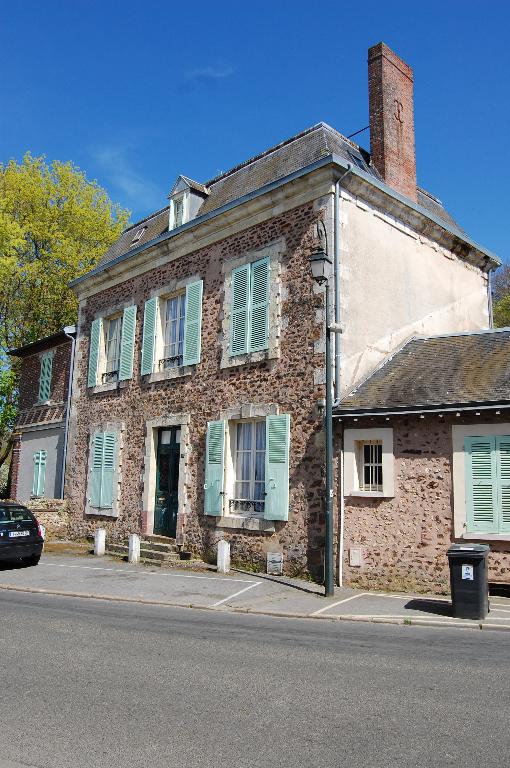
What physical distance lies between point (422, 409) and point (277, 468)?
3.08 meters

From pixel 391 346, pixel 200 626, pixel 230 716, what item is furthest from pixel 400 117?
pixel 230 716

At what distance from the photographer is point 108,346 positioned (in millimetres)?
18328

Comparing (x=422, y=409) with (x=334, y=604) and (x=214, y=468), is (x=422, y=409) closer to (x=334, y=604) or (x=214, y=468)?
(x=334, y=604)

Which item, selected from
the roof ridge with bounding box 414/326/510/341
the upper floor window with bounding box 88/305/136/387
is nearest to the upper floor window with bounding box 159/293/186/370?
the upper floor window with bounding box 88/305/136/387

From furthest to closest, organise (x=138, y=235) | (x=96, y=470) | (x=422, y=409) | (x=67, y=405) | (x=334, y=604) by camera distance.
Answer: (x=67, y=405), (x=138, y=235), (x=96, y=470), (x=422, y=409), (x=334, y=604)

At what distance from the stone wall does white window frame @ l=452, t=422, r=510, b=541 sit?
2.31m

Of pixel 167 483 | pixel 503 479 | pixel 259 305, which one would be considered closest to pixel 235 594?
pixel 503 479

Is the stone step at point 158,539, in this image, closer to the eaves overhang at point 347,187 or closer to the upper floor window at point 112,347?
the upper floor window at point 112,347

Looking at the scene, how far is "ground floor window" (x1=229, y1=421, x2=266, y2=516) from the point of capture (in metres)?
12.9

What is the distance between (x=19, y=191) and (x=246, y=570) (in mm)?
22406

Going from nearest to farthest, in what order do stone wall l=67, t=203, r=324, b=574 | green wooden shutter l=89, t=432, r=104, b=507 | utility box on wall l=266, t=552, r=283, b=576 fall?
stone wall l=67, t=203, r=324, b=574
utility box on wall l=266, t=552, r=283, b=576
green wooden shutter l=89, t=432, r=104, b=507

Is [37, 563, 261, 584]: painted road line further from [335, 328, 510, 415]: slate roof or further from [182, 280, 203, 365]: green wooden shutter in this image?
[182, 280, 203, 365]: green wooden shutter

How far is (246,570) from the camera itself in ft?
40.7

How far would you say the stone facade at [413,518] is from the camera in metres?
10.2
